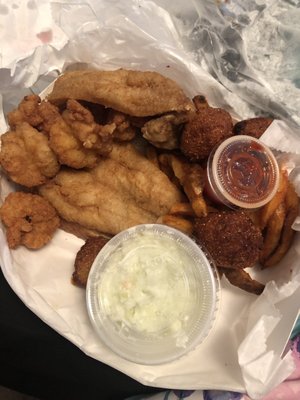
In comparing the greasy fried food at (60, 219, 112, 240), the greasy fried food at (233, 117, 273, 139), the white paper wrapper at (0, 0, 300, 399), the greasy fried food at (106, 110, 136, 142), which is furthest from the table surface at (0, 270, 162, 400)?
the greasy fried food at (233, 117, 273, 139)

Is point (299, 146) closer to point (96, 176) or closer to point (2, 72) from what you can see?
point (96, 176)

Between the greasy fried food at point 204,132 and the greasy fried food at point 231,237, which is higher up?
the greasy fried food at point 204,132

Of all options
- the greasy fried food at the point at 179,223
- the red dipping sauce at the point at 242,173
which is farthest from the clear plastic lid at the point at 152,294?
the red dipping sauce at the point at 242,173

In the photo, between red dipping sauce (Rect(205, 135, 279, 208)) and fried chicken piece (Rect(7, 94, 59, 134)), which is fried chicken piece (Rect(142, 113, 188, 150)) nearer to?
red dipping sauce (Rect(205, 135, 279, 208))

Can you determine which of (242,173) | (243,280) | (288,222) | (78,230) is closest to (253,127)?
(242,173)

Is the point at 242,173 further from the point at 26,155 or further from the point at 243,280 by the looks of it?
the point at 26,155

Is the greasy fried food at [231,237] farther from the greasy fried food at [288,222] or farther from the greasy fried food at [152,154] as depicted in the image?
the greasy fried food at [152,154]

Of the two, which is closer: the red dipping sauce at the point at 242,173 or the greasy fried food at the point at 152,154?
the red dipping sauce at the point at 242,173

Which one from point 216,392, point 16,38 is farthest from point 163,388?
point 16,38
